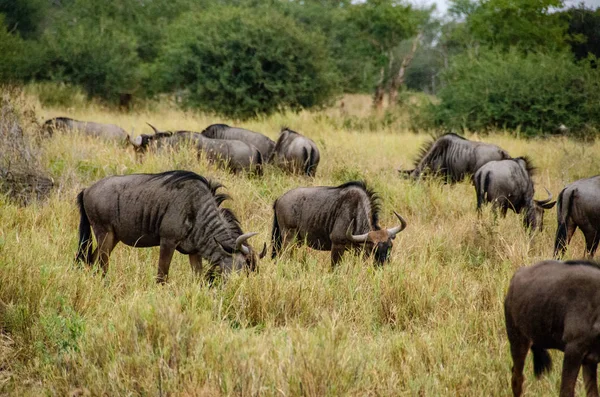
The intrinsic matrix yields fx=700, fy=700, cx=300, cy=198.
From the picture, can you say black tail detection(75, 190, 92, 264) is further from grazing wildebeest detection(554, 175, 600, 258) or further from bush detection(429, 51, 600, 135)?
bush detection(429, 51, 600, 135)

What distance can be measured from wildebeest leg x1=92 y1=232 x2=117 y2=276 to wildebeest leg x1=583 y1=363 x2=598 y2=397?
12.4 feet

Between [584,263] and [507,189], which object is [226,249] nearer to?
[584,263]

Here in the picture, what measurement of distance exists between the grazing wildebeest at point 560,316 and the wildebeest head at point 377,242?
2.19m

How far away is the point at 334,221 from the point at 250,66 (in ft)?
48.1

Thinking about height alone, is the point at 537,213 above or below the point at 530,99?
below

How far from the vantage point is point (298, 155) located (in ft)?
34.7

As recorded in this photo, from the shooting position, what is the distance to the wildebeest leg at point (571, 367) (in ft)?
10.8

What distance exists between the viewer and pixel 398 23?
102ft

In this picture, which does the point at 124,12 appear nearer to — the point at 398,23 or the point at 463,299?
the point at 398,23

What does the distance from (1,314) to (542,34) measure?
24494mm

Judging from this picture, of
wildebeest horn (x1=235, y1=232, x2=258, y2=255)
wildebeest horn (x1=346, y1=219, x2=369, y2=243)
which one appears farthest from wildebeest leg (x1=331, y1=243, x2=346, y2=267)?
wildebeest horn (x1=235, y1=232, x2=258, y2=255)

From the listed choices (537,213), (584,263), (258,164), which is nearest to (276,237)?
(537,213)

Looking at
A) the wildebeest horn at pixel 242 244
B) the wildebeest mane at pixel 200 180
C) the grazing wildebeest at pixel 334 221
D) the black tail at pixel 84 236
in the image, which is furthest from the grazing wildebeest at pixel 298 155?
the wildebeest horn at pixel 242 244

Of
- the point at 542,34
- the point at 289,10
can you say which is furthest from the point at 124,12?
the point at 542,34
